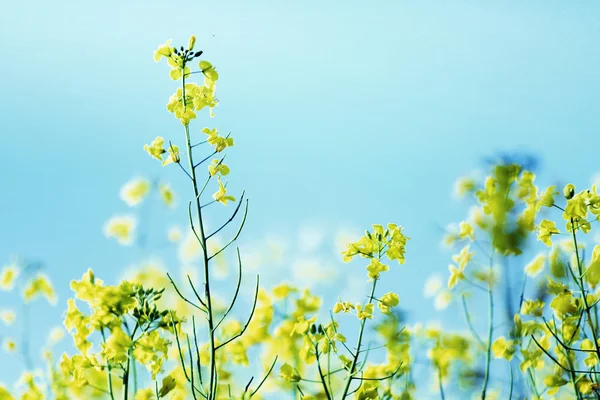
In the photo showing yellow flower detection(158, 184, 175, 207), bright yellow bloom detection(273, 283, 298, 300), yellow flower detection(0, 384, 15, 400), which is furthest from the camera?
yellow flower detection(158, 184, 175, 207)

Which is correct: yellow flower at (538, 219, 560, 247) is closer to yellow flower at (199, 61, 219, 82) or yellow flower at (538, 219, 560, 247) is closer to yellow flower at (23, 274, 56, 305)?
yellow flower at (199, 61, 219, 82)

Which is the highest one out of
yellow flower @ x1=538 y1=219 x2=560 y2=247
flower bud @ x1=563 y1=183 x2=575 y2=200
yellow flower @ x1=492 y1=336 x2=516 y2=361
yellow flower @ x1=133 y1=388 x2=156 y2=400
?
flower bud @ x1=563 y1=183 x2=575 y2=200

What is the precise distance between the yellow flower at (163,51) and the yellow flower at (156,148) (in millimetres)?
239

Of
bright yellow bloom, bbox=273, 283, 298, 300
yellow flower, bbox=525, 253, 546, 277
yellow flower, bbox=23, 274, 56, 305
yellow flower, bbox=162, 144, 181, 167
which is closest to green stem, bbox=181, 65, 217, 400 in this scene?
yellow flower, bbox=162, 144, 181, 167

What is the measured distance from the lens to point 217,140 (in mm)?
1730

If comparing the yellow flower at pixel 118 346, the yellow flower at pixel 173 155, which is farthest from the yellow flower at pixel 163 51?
the yellow flower at pixel 118 346

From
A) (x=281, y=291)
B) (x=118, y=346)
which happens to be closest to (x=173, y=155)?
(x=118, y=346)

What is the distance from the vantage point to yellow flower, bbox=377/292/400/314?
1793 millimetres

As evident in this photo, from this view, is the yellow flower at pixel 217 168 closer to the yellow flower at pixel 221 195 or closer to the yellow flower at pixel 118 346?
the yellow flower at pixel 221 195

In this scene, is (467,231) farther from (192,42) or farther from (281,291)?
(192,42)

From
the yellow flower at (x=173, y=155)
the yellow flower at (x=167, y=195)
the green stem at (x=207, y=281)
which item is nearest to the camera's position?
the green stem at (x=207, y=281)

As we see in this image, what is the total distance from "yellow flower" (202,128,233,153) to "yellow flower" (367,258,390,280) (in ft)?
1.78

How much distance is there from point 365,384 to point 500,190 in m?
0.94

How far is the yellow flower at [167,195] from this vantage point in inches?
123
